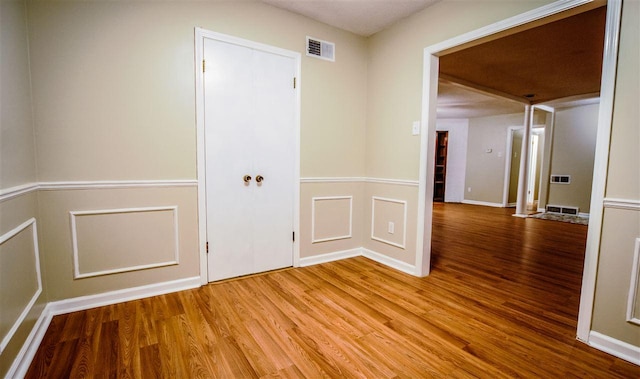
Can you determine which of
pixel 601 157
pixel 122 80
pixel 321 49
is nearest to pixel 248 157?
pixel 122 80

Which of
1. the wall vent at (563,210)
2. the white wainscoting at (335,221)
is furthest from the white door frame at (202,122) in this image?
the wall vent at (563,210)

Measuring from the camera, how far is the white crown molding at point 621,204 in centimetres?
152

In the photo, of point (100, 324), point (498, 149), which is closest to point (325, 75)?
point (100, 324)

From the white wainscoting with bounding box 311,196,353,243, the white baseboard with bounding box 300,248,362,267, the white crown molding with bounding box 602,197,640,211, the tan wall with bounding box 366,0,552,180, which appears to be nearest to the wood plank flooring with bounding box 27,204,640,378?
the white baseboard with bounding box 300,248,362,267

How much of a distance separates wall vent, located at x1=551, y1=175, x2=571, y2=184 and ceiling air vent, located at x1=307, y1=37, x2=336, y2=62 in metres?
6.53

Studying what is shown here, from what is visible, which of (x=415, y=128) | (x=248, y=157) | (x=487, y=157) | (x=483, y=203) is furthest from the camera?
(x=483, y=203)

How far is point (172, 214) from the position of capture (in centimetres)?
230

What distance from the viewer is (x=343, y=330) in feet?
6.01

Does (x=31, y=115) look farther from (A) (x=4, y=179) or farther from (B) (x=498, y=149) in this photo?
A: (B) (x=498, y=149)

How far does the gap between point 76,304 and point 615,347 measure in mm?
3344

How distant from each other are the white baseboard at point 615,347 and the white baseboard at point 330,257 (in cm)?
201

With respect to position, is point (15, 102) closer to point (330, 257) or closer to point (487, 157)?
point (330, 257)

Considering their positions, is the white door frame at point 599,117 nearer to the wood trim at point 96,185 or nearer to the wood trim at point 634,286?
the wood trim at point 634,286

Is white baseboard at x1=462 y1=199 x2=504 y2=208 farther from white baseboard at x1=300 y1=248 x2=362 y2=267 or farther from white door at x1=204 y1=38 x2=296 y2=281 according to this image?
white door at x1=204 y1=38 x2=296 y2=281
